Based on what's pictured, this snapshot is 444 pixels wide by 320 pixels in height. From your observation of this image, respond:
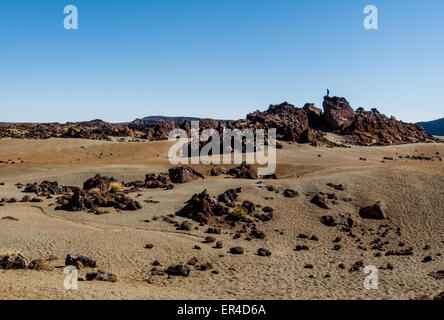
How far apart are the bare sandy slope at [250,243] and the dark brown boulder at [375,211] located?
382mm

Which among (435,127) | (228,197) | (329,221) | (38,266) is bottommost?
(329,221)

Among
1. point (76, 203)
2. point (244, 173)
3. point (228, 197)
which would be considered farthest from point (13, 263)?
point (244, 173)

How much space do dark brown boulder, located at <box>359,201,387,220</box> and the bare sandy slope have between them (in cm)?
38

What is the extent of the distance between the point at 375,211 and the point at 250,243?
283 inches

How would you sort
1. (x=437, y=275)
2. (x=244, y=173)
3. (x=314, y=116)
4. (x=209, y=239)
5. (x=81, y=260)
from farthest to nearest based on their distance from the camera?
(x=314, y=116) → (x=244, y=173) → (x=209, y=239) → (x=437, y=275) → (x=81, y=260)

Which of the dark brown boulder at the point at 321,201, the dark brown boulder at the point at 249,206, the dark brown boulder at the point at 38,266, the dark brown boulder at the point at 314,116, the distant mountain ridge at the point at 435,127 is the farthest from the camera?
the distant mountain ridge at the point at 435,127

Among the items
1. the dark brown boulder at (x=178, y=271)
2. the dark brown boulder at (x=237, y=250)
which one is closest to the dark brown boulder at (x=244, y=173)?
the dark brown boulder at (x=237, y=250)

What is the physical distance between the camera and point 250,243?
16.4m

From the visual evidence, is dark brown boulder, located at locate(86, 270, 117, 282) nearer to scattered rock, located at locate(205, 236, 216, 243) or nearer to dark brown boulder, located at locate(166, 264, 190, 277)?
dark brown boulder, located at locate(166, 264, 190, 277)

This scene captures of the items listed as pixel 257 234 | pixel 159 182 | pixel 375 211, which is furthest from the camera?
pixel 159 182

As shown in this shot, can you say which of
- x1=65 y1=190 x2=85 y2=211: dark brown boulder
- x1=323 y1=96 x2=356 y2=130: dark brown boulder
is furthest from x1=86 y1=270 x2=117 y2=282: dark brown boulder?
x1=323 y1=96 x2=356 y2=130: dark brown boulder

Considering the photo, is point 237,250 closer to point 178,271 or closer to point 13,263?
point 178,271

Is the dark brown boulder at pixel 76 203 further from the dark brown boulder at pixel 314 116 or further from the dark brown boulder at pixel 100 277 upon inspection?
the dark brown boulder at pixel 314 116

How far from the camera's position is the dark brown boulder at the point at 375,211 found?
63.1ft
